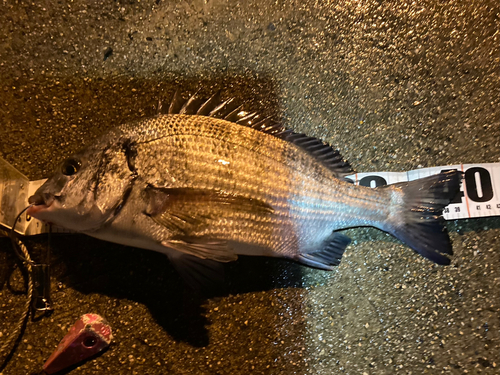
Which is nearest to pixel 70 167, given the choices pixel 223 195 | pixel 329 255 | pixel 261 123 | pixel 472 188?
pixel 223 195

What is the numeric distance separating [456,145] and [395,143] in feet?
1.06

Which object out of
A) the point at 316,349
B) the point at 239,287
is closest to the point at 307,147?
the point at 239,287

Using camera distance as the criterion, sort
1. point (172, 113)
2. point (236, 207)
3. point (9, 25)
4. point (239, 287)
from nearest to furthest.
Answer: point (236, 207) < point (172, 113) < point (239, 287) < point (9, 25)

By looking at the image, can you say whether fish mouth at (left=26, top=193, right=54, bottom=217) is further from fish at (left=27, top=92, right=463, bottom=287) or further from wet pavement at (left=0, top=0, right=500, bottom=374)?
wet pavement at (left=0, top=0, right=500, bottom=374)

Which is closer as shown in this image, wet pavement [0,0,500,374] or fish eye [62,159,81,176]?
fish eye [62,159,81,176]

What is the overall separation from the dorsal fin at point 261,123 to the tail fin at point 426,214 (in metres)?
0.28

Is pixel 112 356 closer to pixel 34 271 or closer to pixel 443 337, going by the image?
pixel 34 271

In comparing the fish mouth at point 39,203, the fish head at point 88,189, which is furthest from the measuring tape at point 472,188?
the fish mouth at point 39,203

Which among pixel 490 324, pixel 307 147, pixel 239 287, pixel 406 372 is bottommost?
pixel 406 372

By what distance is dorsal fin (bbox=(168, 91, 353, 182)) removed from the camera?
1.52 m

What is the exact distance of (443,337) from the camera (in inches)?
61.4

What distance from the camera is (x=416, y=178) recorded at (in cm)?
161

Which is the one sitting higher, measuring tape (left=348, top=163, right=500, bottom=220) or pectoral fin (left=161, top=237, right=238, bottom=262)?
measuring tape (left=348, top=163, right=500, bottom=220)

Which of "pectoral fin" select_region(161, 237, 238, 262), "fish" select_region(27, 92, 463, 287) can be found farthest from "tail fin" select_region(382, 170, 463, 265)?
"pectoral fin" select_region(161, 237, 238, 262)
